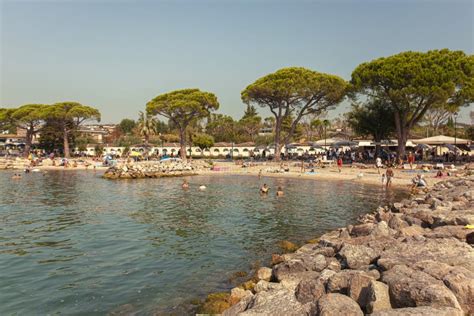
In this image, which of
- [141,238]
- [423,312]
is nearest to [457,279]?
[423,312]

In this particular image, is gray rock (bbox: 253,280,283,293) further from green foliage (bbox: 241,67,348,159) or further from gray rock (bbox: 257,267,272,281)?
green foliage (bbox: 241,67,348,159)

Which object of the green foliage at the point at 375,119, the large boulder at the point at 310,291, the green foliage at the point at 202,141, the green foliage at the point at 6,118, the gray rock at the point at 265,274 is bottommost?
the gray rock at the point at 265,274

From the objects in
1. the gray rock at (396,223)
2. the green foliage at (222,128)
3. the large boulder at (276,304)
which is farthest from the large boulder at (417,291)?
the green foliage at (222,128)

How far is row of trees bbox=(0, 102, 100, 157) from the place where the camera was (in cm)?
6350

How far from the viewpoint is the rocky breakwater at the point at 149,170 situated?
37344 millimetres

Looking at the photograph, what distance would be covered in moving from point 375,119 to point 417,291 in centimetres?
4226

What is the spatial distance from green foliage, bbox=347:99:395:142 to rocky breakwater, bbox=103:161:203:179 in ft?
66.5

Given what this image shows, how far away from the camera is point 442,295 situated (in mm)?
5691

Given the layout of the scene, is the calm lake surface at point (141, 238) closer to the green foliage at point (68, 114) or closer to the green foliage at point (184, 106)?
the green foliage at point (184, 106)

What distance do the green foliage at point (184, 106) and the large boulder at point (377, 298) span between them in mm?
48754

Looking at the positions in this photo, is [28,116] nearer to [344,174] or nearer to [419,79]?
[344,174]

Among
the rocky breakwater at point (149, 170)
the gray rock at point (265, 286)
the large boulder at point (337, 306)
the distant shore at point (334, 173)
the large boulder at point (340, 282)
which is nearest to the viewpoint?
the large boulder at point (337, 306)

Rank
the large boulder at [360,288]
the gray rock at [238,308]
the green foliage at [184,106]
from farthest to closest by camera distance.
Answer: the green foliage at [184,106]
the gray rock at [238,308]
the large boulder at [360,288]

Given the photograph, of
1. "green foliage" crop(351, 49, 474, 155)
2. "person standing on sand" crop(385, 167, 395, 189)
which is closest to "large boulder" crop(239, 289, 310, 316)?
"person standing on sand" crop(385, 167, 395, 189)
